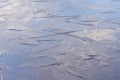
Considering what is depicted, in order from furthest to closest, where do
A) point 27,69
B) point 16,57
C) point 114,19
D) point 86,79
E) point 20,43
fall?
point 114,19 < point 20,43 < point 16,57 < point 27,69 < point 86,79

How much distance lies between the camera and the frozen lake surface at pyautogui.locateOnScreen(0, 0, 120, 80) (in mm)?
1849

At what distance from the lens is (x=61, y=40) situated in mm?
2240

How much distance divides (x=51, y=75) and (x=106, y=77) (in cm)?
40

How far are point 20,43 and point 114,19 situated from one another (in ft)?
3.28

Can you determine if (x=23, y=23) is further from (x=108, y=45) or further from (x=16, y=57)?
(x=108, y=45)

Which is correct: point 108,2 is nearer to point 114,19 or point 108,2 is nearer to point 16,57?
point 114,19

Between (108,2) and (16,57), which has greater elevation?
(108,2)

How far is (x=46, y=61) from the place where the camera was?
197 centimetres

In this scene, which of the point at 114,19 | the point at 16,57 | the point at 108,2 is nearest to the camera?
the point at 16,57

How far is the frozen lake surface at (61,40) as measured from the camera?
1849 millimetres

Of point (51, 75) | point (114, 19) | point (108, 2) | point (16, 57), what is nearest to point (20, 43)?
point (16, 57)

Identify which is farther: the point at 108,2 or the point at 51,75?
the point at 108,2

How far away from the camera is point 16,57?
81.0 inches

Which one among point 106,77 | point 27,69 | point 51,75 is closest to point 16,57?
point 27,69
